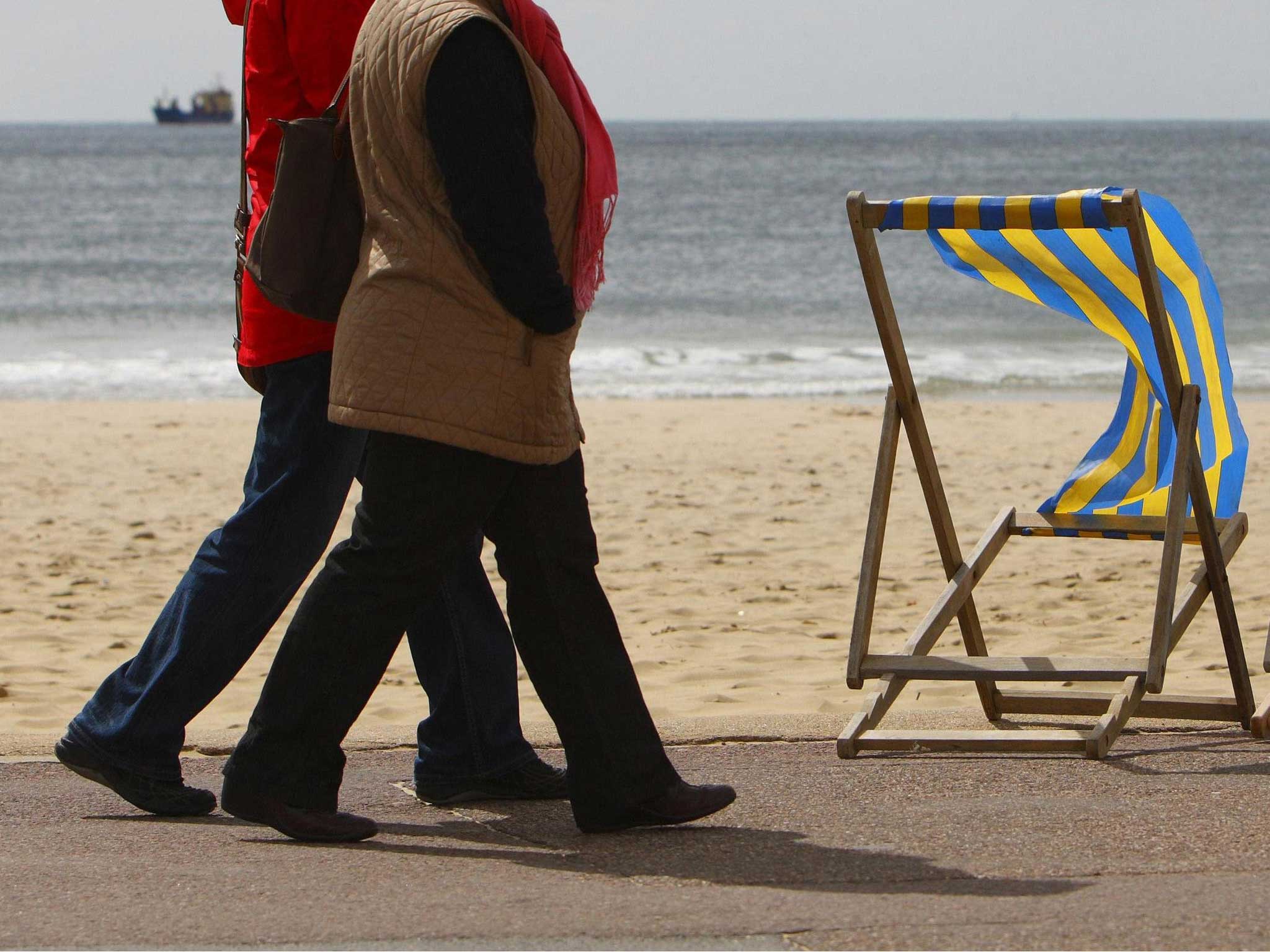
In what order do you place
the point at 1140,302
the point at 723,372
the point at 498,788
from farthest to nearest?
the point at 723,372
the point at 1140,302
the point at 498,788

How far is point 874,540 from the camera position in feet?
11.6

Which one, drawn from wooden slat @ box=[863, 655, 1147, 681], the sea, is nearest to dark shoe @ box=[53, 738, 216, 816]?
wooden slat @ box=[863, 655, 1147, 681]

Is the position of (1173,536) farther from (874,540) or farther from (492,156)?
(492,156)

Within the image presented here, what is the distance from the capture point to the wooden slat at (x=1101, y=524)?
12.3 feet

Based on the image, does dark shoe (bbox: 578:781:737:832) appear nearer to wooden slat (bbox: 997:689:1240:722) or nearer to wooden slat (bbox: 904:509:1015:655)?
wooden slat (bbox: 904:509:1015:655)

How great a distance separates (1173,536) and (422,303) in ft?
5.53

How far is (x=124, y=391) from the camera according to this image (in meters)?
14.5

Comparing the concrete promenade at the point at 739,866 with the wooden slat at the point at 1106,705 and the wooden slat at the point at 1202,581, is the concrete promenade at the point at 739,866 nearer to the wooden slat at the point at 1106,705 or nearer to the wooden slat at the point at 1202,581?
the wooden slat at the point at 1106,705

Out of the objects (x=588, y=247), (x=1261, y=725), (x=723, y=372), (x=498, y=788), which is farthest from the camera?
(x=723, y=372)

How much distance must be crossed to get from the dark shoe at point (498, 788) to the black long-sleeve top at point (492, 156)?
1045 mm

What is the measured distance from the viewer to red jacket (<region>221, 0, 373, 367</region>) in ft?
9.48

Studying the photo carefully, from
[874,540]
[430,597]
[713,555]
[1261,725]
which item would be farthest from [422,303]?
[713,555]

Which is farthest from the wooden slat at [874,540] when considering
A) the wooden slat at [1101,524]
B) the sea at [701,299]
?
the sea at [701,299]

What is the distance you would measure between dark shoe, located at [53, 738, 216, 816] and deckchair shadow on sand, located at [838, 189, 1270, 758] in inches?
51.3
